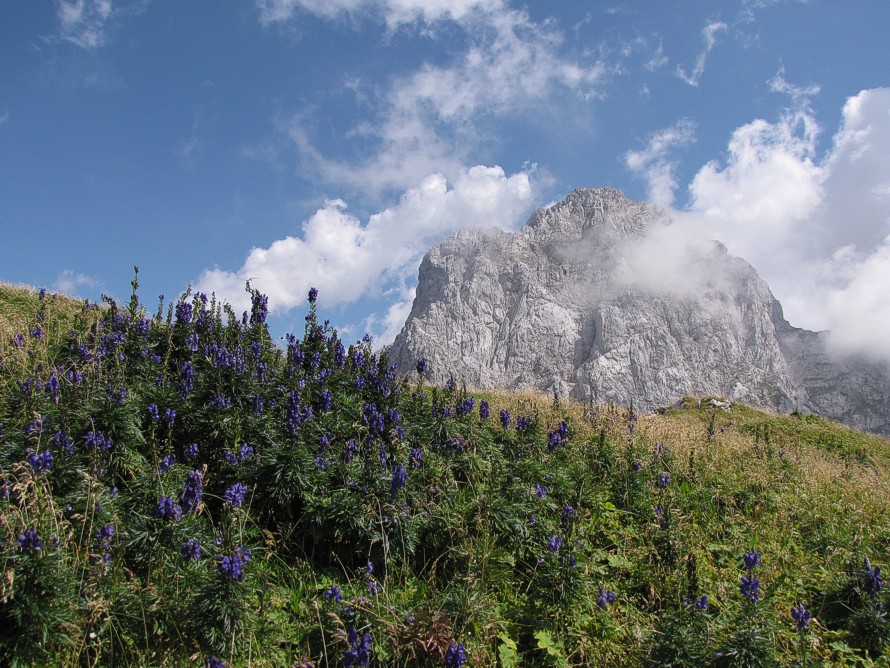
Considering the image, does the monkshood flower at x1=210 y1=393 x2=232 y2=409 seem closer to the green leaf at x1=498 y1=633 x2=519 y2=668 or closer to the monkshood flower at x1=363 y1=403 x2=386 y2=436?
the monkshood flower at x1=363 y1=403 x2=386 y2=436

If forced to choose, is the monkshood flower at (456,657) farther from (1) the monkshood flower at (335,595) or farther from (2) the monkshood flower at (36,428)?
(2) the monkshood flower at (36,428)

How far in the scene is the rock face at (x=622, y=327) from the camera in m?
144

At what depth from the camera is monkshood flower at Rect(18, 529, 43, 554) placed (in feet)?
10.0

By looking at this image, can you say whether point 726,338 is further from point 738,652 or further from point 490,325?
point 738,652

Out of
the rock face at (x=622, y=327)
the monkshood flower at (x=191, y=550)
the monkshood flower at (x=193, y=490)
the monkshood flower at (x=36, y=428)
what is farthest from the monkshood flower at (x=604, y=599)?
the rock face at (x=622, y=327)

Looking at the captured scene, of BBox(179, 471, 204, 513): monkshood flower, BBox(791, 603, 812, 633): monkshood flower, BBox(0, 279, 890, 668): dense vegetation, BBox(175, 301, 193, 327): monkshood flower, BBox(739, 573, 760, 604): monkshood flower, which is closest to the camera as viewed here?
BBox(0, 279, 890, 668): dense vegetation

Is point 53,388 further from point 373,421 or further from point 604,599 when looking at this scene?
point 604,599

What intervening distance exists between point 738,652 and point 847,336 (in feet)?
692

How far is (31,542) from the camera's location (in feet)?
10.1

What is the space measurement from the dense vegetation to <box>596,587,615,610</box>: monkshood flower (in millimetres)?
87

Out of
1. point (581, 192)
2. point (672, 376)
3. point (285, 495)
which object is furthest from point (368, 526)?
point (581, 192)

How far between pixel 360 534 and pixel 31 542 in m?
2.29

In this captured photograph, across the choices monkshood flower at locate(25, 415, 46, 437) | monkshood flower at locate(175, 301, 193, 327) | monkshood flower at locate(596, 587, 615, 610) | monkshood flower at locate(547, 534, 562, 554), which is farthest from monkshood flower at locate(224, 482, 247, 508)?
monkshood flower at locate(175, 301, 193, 327)

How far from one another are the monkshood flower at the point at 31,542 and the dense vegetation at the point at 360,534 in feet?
0.04
